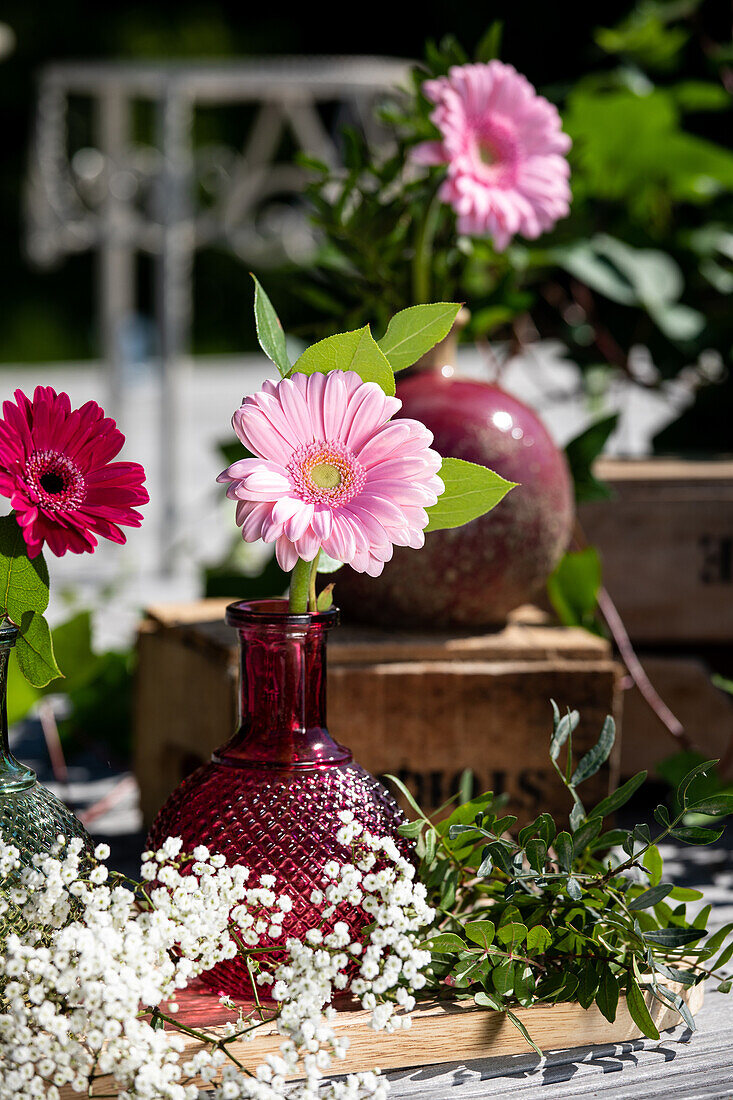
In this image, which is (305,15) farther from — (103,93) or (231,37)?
(103,93)

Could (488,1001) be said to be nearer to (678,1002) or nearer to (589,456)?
(678,1002)

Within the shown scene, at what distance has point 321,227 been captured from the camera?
3.53ft

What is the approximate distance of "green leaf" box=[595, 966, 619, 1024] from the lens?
25.7 inches

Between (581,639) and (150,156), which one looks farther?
(150,156)

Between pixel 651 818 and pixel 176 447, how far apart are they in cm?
148

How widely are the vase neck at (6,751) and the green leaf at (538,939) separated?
0.26 m

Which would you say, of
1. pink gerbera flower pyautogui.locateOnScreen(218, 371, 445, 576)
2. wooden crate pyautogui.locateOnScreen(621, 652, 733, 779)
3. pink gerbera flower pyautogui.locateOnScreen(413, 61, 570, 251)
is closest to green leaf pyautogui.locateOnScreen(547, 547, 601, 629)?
wooden crate pyautogui.locateOnScreen(621, 652, 733, 779)

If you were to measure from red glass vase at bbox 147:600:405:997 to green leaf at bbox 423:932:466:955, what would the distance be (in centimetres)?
3

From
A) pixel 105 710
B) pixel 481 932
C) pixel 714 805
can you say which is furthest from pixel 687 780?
pixel 105 710

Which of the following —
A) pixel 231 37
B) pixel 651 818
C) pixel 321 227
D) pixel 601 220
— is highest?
pixel 231 37

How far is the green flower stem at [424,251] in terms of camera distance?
1.02 meters

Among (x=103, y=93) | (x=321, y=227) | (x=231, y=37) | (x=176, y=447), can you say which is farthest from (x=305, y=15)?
(x=321, y=227)

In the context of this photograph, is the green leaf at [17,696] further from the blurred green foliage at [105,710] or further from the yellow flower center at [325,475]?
the yellow flower center at [325,475]

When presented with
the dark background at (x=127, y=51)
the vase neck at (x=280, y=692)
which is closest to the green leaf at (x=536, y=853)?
the vase neck at (x=280, y=692)
